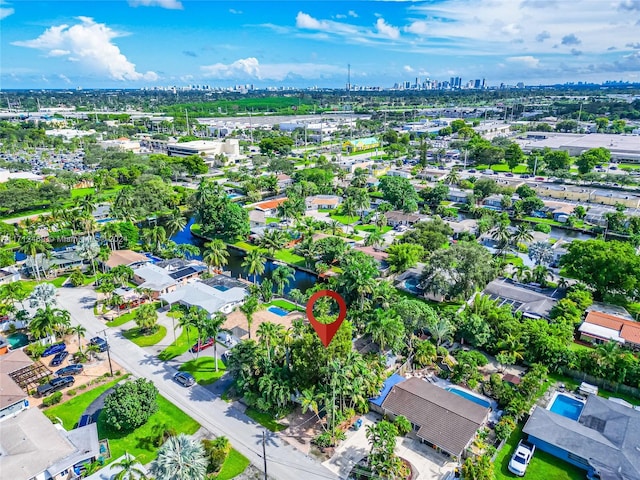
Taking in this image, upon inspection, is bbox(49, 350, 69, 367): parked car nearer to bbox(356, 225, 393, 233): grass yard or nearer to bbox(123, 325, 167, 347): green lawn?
bbox(123, 325, 167, 347): green lawn

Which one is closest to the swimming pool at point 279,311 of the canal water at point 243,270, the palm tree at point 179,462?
the canal water at point 243,270

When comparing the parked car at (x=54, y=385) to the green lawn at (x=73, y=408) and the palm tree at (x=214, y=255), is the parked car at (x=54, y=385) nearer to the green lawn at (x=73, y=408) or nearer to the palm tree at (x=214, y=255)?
the green lawn at (x=73, y=408)

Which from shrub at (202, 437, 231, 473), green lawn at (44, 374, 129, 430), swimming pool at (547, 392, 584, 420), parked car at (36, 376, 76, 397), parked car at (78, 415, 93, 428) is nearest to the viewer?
shrub at (202, 437, 231, 473)

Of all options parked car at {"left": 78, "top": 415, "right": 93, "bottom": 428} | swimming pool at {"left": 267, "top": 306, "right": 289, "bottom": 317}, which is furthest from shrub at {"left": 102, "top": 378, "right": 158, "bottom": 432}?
swimming pool at {"left": 267, "top": 306, "right": 289, "bottom": 317}

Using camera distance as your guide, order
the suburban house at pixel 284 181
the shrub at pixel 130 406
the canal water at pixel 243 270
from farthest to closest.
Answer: the suburban house at pixel 284 181
the canal water at pixel 243 270
the shrub at pixel 130 406

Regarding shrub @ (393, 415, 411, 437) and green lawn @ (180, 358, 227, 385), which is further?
green lawn @ (180, 358, 227, 385)

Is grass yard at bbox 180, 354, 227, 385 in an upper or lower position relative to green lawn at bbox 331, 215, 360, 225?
lower

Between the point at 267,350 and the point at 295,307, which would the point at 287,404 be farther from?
the point at 295,307
